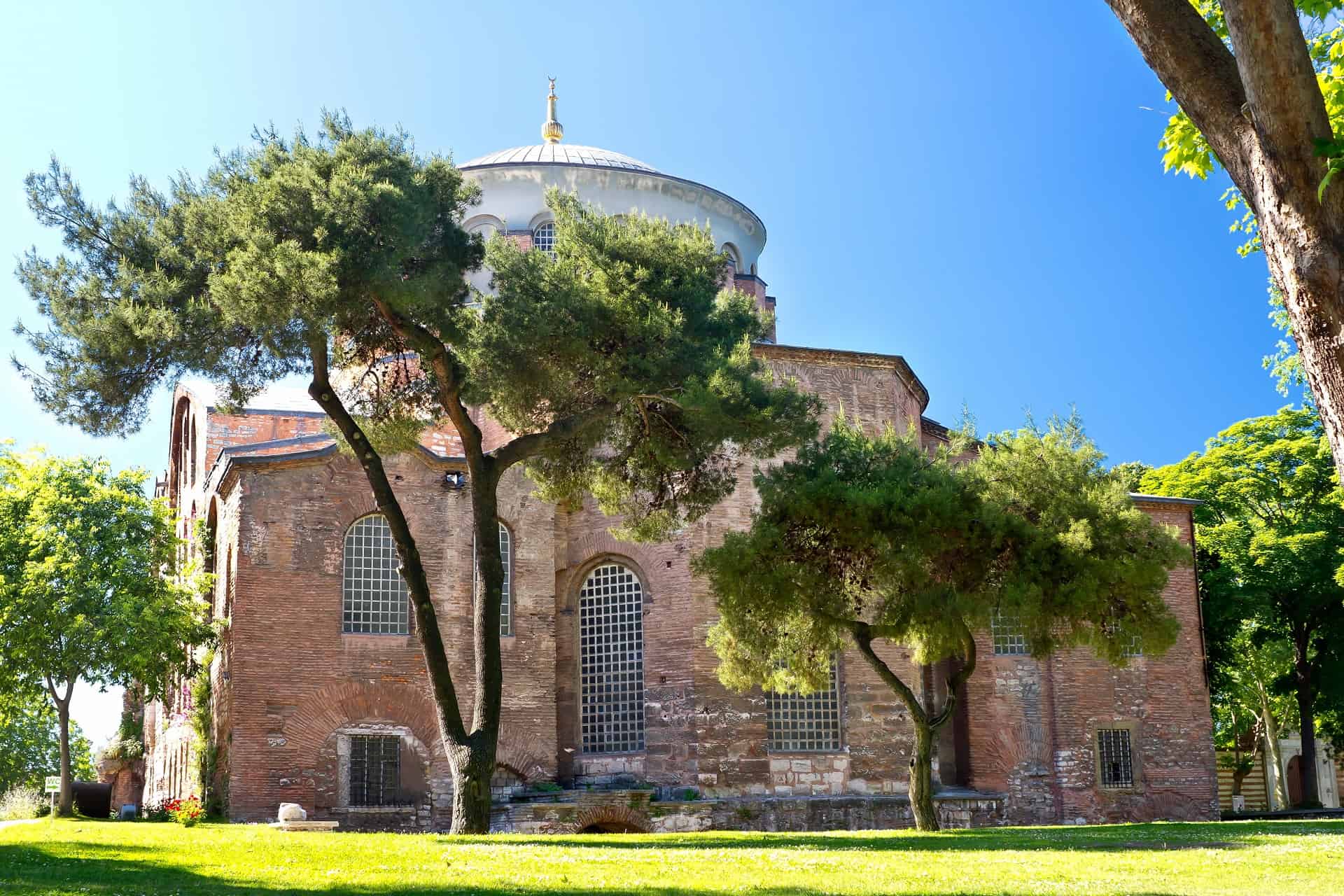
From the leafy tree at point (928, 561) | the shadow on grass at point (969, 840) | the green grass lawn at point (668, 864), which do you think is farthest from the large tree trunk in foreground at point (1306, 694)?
the green grass lawn at point (668, 864)

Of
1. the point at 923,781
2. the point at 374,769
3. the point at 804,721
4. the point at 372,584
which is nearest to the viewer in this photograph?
the point at 923,781

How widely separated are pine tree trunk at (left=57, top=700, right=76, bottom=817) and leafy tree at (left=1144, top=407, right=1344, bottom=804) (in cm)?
2423

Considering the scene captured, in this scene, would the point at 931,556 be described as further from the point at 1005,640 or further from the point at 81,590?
the point at 81,590

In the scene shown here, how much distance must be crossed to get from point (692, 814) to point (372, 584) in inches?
270

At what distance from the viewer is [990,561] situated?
19188 millimetres

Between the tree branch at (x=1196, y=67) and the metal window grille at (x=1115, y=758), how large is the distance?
21.6 m

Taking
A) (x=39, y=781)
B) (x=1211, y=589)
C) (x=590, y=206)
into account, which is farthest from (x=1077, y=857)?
(x=39, y=781)

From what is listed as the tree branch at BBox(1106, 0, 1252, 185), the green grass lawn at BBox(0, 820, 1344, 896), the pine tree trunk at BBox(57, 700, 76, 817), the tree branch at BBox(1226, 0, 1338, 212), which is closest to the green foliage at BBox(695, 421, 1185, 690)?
the green grass lawn at BBox(0, 820, 1344, 896)

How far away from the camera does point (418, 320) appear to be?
16469 millimetres

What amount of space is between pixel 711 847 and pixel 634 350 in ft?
20.5

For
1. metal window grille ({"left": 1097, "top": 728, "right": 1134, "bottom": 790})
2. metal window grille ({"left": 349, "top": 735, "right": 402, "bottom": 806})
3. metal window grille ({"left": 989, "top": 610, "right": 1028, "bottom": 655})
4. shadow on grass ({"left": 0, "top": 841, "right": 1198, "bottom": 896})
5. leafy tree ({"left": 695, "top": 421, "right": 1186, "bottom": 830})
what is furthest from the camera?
metal window grille ({"left": 989, "top": 610, "right": 1028, "bottom": 655})

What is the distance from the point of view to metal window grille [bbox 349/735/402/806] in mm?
21828

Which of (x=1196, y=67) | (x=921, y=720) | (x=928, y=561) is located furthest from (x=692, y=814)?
(x=1196, y=67)

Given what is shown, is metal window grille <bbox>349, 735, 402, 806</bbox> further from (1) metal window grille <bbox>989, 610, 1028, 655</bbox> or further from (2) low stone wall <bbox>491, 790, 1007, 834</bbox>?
(1) metal window grille <bbox>989, 610, 1028, 655</bbox>
